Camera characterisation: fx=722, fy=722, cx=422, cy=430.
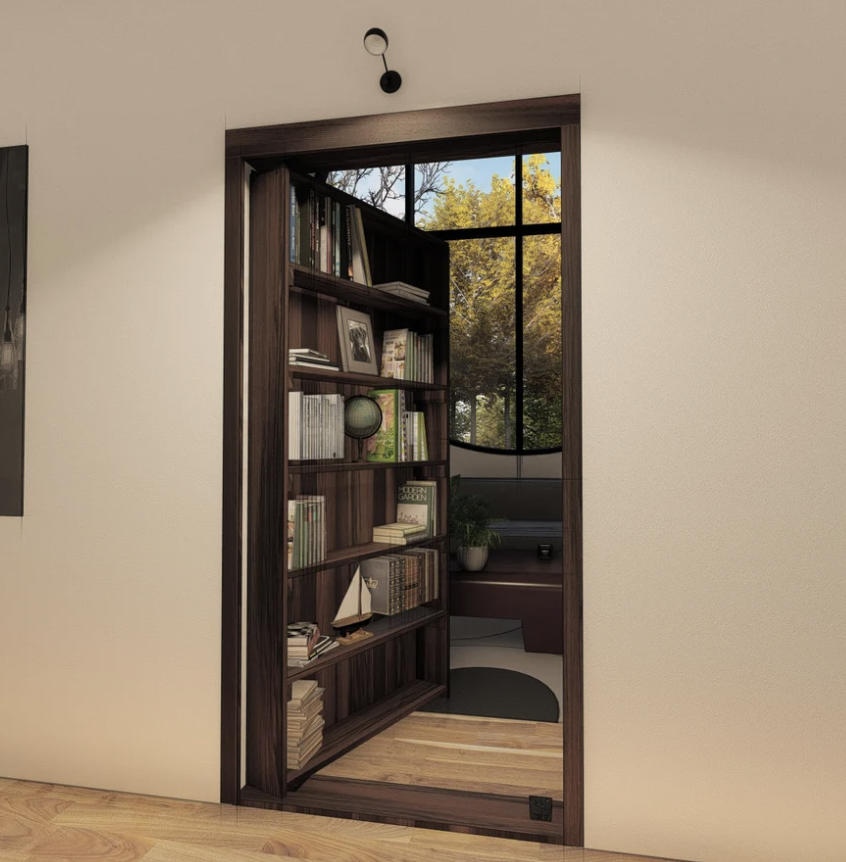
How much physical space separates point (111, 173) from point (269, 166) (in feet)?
1.82

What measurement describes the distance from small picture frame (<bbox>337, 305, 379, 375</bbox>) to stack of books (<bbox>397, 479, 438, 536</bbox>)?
1.84 feet

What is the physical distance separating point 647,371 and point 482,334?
220 centimetres

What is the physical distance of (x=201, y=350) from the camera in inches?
93.0

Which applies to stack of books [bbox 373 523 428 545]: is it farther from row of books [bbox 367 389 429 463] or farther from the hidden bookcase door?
row of books [bbox 367 389 429 463]

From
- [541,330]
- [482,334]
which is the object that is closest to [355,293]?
[482,334]

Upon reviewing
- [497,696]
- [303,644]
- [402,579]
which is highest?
[402,579]

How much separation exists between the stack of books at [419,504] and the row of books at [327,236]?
924mm

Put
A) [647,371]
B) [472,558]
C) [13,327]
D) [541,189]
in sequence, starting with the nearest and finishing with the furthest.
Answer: [647,371] → [13,327] → [472,558] → [541,189]

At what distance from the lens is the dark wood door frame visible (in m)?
2.10

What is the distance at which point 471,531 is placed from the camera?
4.00m

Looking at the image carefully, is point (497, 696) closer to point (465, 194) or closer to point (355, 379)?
point (355, 379)

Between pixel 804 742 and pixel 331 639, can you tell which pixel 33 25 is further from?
pixel 804 742

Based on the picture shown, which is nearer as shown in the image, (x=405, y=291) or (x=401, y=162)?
(x=401, y=162)

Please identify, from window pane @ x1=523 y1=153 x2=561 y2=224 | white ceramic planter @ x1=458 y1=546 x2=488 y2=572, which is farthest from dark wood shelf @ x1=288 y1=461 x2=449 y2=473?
window pane @ x1=523 y1=153 x2=561 y2=224
